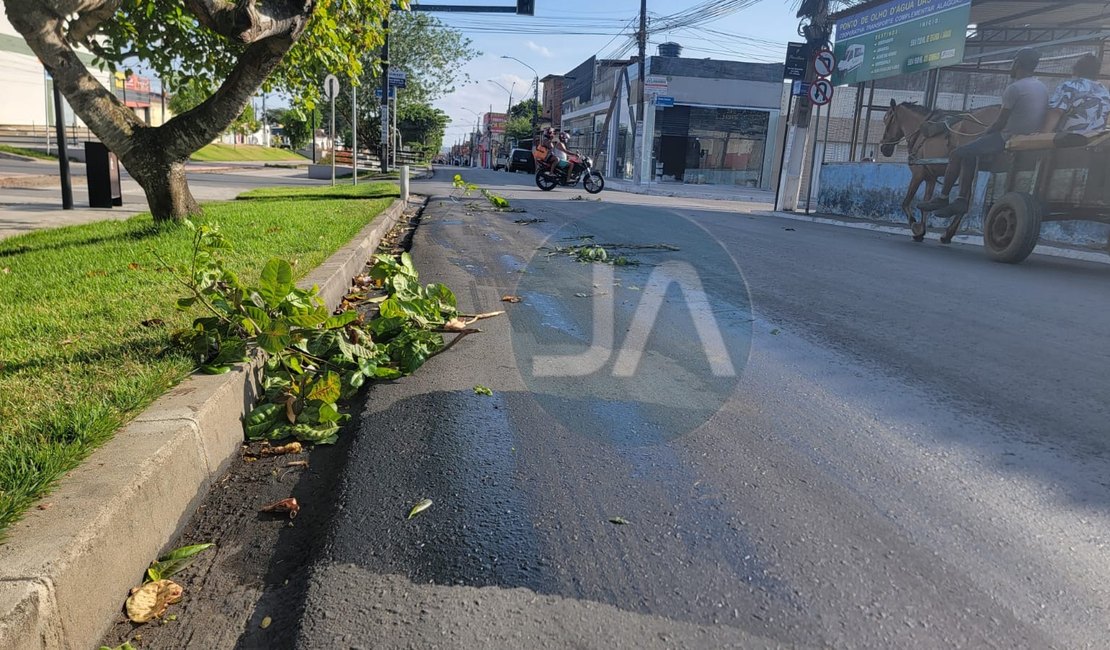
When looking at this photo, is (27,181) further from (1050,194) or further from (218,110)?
(1050,194)

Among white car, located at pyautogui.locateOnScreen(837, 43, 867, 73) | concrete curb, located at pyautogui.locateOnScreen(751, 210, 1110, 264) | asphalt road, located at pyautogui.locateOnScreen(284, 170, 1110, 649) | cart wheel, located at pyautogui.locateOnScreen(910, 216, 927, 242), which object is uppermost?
white car, located at pyautogui.locateOnScreen(837, 43, 867, 73)

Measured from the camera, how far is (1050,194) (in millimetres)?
8961

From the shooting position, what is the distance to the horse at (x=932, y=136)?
11.1 metres

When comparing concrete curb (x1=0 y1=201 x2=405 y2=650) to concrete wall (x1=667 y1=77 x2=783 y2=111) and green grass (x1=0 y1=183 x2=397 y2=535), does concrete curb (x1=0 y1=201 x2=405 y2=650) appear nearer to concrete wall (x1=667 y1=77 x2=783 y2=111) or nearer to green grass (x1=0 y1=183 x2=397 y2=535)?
green grass (x1=0 y1=183 x2=397 y2=535)

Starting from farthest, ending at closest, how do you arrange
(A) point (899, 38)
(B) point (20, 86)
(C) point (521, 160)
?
Result: (C) point (521, 160)
(B) point (20, 86)
(A) point (899, 38)

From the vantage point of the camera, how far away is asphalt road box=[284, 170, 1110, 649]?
2049 millimetres

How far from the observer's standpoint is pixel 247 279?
205 inches

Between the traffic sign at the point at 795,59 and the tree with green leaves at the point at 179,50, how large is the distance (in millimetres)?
13657

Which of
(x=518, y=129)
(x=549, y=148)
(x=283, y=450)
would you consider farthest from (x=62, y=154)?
(x=518, y=129)

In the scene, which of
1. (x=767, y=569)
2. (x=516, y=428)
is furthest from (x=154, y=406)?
(x=767, y=569)

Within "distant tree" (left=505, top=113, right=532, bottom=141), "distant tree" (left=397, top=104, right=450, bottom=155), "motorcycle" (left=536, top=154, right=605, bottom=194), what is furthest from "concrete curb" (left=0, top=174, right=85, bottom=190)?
"distant tree" (left=505, top=113, right=532, bottom=141)

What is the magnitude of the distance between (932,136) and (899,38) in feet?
27.2

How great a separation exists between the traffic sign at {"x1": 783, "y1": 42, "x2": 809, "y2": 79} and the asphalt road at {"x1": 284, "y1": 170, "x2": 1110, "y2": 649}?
1630 cm

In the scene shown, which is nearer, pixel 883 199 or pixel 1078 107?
pixel 1078 107
